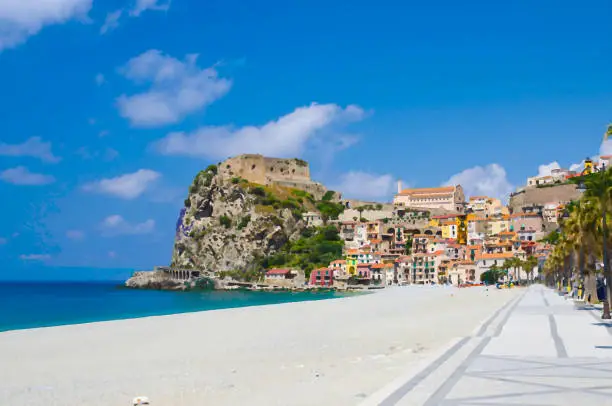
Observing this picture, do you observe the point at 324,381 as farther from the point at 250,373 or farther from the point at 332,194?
the point at 332,194

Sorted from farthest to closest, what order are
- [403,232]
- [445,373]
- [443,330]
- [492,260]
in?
1. [403,232]
2. [492,260]
3. [443,330]
4. [445,373]

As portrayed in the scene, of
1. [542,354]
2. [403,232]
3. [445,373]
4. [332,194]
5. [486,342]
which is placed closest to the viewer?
[445,373]

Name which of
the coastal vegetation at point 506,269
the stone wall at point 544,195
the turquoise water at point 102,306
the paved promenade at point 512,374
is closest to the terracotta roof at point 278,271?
the turquoise water at point 102,306

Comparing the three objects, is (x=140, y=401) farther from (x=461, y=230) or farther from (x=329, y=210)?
(x=329, y=210)

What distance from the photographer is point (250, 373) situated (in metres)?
10.6

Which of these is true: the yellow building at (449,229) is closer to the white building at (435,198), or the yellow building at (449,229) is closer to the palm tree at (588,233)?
the white building at (435,198)

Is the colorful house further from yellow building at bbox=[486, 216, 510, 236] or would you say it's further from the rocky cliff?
yellow building at bbox=[486, 216, 510, 236]

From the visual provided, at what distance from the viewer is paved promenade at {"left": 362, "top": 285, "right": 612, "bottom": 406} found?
6.88 m

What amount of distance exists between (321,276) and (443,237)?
32599 millimetres

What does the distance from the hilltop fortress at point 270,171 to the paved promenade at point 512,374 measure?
13016cm

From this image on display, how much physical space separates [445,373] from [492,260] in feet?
355

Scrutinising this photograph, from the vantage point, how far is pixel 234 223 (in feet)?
415

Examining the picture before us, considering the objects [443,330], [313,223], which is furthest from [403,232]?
[443,330]

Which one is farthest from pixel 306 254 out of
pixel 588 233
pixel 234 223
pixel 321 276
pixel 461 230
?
pixel 588 233
